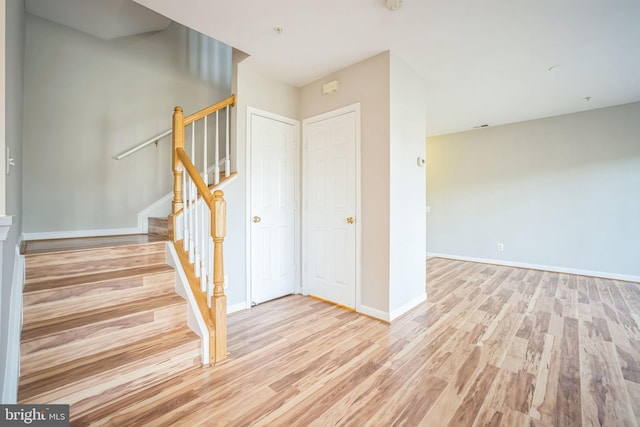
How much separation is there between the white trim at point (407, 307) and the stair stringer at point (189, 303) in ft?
5.51

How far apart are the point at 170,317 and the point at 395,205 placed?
2170 millimetres

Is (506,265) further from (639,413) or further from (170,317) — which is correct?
(170,317)

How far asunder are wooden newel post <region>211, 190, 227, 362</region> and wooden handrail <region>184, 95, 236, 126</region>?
42.9 inches

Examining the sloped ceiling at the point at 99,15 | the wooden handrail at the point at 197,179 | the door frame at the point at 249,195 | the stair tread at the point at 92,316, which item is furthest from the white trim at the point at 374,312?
the sloped ceiling at the point at 99,15

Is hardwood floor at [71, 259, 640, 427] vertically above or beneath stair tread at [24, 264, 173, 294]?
beneath

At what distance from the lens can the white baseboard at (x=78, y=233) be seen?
2.73m

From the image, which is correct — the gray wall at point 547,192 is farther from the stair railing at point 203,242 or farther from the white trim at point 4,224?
the white trim at point 4,224

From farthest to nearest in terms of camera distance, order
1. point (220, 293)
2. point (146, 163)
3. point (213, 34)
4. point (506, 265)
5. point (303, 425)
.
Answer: point (506, 265) < point (146, 163) < point (213, 34) < point (220, 293) < point (303, 425)

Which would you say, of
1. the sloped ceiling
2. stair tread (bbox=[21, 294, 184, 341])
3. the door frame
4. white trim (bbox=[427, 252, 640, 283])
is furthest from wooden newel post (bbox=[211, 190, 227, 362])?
white trim (bbox=[427, 252, 640, 283])

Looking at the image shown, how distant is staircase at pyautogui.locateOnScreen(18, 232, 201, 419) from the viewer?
1487mm

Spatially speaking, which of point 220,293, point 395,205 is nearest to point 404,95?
point 395,205

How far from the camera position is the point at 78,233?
2943 mm

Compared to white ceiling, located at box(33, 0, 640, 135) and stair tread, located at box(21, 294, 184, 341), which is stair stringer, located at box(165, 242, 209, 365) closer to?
stair tread, located at box(21, 294, 184, 341)

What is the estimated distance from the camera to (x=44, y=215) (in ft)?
9.07
